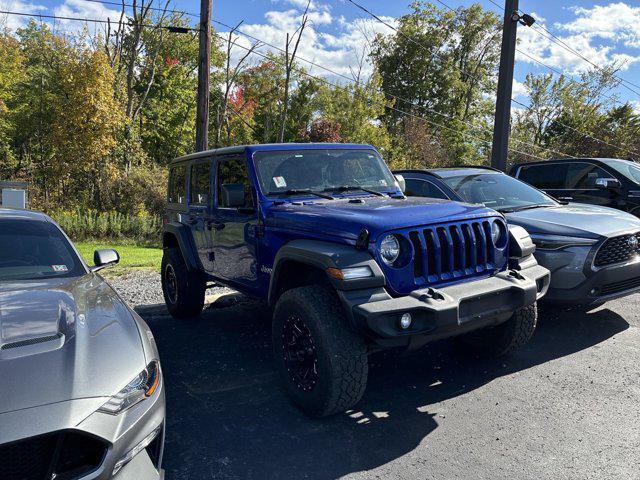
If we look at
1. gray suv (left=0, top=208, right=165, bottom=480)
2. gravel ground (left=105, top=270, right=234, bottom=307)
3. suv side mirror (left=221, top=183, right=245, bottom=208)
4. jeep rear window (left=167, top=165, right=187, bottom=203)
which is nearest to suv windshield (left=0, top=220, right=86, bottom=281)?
gray suv (left=0, top=208, right=165, bottom=480)

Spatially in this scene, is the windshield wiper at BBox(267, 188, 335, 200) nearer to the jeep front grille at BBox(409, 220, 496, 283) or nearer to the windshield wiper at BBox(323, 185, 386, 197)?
the windshield wiper at BBox(323, 185, 386, 197)

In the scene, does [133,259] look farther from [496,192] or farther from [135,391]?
[135,391]

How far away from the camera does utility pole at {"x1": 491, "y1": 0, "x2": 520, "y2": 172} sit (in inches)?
478

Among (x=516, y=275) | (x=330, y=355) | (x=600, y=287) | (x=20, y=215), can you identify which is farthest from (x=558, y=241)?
(x=20, y=215)

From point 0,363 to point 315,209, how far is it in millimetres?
2280

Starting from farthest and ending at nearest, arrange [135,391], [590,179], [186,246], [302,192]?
[590,179] → [186,246] → [302,192] → [135,391]

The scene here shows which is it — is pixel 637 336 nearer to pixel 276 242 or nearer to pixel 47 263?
pixel 276 242

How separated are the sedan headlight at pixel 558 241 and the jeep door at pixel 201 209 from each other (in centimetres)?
344

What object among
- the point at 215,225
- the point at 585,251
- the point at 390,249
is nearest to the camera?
the point at 390,249

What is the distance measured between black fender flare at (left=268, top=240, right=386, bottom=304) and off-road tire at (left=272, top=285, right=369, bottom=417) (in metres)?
0.23

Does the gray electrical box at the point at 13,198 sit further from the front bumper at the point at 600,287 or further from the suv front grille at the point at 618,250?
the suv front grille at the point at 618,250

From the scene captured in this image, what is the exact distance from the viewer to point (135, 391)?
92.5 inches

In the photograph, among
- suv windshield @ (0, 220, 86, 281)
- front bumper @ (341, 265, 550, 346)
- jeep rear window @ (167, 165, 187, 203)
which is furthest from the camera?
jeep rear window @ (167, 165, 187, 203)

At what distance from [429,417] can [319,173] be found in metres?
2.31
